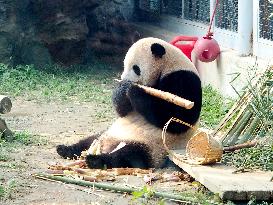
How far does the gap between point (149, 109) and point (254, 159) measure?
1108mm

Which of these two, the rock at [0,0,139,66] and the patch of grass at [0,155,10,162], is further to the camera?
the rock at [0,0,139,66]

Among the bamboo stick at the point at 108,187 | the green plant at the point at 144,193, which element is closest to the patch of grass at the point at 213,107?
the bamboo stick at the point at 108,187

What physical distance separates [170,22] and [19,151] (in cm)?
603

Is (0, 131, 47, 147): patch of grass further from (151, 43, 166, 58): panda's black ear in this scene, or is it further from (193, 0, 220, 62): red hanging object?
(193, 0, 220, 62): red hanging object

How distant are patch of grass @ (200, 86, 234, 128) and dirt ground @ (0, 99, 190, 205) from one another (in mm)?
1171

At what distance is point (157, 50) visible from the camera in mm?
6840

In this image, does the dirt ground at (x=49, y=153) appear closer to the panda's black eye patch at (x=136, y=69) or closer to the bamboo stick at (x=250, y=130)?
the bamboo stick at (x=250, y=130)

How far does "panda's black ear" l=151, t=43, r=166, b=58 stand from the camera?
6.83 m

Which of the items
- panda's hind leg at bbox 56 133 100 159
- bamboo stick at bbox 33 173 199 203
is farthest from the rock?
bamboo stick at bbox 33 173 199 203

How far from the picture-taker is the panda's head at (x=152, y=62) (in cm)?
680

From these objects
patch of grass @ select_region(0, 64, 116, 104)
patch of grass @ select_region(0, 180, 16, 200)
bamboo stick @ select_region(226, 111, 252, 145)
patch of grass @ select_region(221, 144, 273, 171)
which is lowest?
patch of grass @ select_region(0, 64, 116, 104)

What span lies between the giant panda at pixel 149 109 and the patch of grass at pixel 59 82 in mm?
3625

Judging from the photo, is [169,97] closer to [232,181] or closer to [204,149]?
[204,149]


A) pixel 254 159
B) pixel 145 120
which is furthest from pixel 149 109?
pixel 254 159
